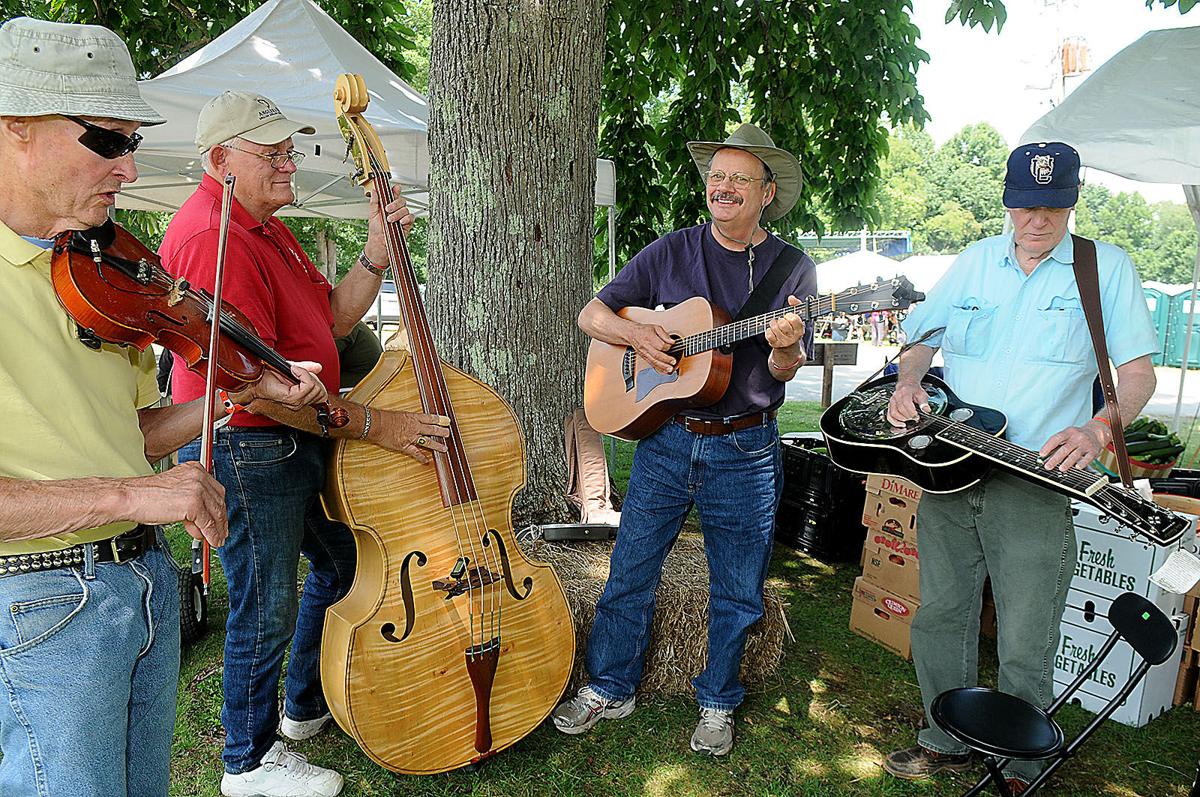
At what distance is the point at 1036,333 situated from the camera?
2.73 metres

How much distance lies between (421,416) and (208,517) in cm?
113

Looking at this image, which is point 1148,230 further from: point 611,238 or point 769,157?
point 769,157

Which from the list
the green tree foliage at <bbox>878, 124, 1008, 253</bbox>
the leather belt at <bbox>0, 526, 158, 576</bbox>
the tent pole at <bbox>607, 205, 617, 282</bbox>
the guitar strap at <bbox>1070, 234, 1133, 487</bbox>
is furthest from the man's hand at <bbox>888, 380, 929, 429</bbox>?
the green tree foliage at <bbox>878, 124, 1008, 253</bbox>

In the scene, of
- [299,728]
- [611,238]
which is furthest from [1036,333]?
[611,238]

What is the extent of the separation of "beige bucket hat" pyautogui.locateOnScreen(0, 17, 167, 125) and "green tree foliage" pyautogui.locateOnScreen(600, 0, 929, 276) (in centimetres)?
507

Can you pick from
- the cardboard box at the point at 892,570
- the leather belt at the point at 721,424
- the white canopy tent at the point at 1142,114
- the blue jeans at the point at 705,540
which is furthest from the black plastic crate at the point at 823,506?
the white canopy tent at the point at 1142,114

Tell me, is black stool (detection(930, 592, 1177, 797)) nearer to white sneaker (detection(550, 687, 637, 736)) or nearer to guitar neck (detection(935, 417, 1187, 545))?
guitar neck (detection(935, 417, 1187, 545))

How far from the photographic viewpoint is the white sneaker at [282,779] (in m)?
2.69

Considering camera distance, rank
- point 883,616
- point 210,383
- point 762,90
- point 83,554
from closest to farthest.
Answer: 1. point 83,554
2. point 210,383
3. point 883,616
4. point 762,90

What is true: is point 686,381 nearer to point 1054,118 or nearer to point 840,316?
point 840,316

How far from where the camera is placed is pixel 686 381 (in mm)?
2990

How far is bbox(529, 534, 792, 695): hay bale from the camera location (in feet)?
11.3

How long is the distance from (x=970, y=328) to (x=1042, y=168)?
21.6 inches

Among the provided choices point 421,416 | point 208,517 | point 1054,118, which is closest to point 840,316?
point 421,416
